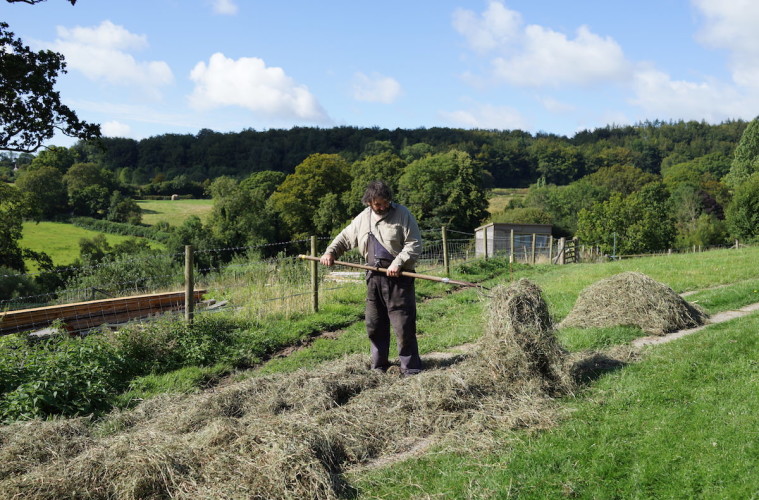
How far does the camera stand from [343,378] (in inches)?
228

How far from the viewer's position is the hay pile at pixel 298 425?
3662 mm

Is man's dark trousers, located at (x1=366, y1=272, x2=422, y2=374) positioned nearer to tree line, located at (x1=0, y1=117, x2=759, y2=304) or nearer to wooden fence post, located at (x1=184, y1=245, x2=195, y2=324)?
wooden fence post, located at (x1=184, y1=245, x2=195, y2=324)

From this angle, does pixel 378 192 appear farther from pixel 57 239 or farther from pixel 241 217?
pixel 241 217

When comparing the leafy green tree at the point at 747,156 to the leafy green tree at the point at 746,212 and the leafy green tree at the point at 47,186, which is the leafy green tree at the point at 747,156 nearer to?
the leafy green tree at the point at 746,212

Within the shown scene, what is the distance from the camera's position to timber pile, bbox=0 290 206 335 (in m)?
8.81

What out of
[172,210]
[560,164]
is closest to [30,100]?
[172,210]

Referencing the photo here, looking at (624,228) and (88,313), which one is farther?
(624,228)

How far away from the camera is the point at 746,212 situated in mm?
46531

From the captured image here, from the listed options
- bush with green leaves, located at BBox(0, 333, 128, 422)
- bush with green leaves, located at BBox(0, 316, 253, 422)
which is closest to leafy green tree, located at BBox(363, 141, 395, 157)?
bush with green leaves, located at BBox(0, 316, 253, 422)

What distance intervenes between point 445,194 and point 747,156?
37.2 metres

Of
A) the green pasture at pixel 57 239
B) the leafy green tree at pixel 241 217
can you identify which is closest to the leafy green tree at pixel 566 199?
the leafy green tree at pixel 241 217

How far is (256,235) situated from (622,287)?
149 ft

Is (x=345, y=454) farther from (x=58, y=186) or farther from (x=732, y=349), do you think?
(x=58, y=186)

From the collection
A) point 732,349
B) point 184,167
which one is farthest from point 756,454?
point 184,167
